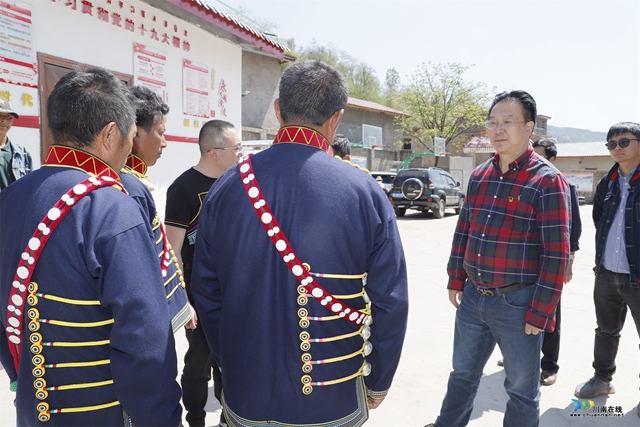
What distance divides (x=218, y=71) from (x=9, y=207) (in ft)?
22.3

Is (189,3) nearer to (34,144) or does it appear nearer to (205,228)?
(34,144)

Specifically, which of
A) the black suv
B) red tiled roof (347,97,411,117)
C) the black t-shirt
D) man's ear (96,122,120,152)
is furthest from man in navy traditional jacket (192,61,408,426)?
red tiled roof (347,97,411,117)

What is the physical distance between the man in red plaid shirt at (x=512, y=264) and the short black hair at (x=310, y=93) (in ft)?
4.51

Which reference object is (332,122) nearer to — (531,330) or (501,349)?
(531,330)

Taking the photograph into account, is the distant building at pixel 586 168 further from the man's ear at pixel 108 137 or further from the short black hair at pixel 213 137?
the man's ear at pixel 108 137

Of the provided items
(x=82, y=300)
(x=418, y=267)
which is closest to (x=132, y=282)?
(x=82, y=300)

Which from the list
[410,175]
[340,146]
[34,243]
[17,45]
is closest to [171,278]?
[34,243]

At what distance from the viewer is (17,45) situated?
446 cm

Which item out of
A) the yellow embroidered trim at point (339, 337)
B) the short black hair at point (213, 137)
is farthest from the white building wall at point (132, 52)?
the yellow embroidered trim at point (339, 337)

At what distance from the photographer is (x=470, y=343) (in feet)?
8.79

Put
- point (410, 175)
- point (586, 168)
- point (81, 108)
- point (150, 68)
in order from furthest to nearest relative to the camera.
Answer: point (586, 168) < point (410, 175) < point (150, 68) < point (81, 108)

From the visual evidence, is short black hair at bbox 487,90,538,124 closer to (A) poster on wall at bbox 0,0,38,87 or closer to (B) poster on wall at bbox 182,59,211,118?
(A) poster on wall at bbox 0,0,38,87

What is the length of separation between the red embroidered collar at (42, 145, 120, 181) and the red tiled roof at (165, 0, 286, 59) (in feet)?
16.7

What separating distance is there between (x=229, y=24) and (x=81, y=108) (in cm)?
603
